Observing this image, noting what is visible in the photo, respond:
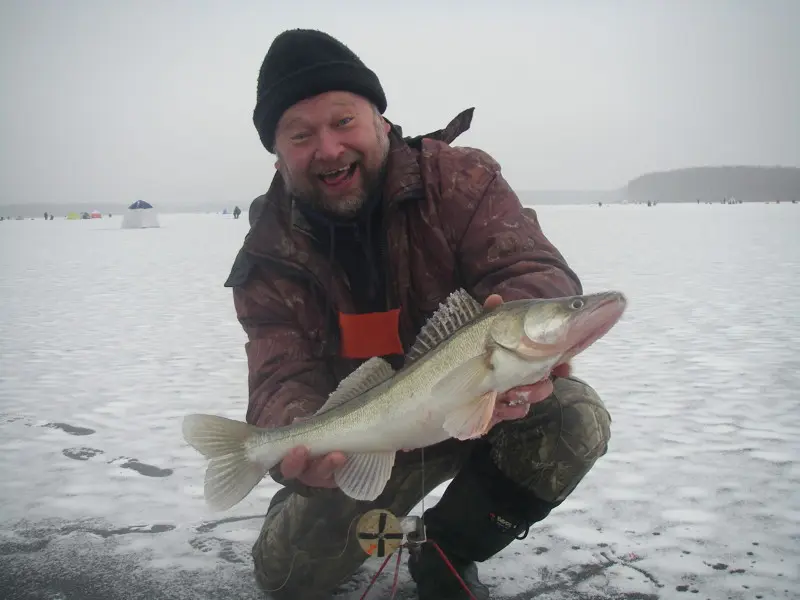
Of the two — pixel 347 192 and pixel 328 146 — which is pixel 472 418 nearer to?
pixel 347 192

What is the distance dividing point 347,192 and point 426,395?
4.04 feet

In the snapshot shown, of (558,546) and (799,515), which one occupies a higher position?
(799,515)

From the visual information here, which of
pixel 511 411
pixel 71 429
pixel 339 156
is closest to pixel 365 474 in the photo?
pixel 511 411

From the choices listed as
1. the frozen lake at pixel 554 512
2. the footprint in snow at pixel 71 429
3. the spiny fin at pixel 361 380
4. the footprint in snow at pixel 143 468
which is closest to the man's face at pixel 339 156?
the spiny fin at pixel 361 380

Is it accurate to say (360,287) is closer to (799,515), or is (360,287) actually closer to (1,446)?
(799,515)

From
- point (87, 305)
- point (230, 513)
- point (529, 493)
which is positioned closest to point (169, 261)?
point (87, 305)

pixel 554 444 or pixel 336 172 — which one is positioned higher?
pixel 336 172

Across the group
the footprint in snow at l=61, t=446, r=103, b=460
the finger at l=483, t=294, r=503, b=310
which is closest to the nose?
the finger at l=483, t=294, r=503, b=310

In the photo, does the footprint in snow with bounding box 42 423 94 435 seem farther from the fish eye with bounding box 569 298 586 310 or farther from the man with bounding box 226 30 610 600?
the fish eye with bounding box 569 298 586 310

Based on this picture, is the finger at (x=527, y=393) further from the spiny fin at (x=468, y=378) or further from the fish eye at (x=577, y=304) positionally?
the fish eye at (x=577, y=304)

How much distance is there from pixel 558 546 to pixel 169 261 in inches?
760

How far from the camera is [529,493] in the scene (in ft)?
8.84

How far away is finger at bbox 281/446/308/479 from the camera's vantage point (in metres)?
2.57

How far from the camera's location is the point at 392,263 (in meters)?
3.16
